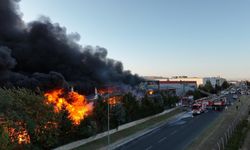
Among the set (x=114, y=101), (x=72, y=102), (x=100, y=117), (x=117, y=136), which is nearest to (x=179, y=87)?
(x=114, y=101)

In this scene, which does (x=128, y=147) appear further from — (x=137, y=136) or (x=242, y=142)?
(x=242, y=142)

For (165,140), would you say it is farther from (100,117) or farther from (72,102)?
(72,102)

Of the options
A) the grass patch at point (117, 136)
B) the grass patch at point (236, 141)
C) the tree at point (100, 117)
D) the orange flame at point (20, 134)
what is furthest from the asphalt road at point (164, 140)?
the orange flame at point (20, 134)

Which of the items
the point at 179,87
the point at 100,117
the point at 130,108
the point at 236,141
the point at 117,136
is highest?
the point at 179,87

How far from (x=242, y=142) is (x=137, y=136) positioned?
14.1m

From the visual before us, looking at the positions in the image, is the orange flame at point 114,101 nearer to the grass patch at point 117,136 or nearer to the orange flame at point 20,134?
the grass patch at point 117,136

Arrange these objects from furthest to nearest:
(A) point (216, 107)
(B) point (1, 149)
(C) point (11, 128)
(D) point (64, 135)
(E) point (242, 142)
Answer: (A) point (216, 107) < (D) point (64, 135) < (E) point (242, 142) < (C) point (11, 128) < (B) point (1, 149)

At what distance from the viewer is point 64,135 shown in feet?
118

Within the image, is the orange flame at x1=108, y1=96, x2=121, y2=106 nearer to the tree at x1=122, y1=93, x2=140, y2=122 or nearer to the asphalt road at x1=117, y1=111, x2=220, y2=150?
the tree at x1=122, y1=93, x2=140, y2=122

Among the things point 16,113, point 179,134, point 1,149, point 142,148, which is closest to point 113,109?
point 179,134

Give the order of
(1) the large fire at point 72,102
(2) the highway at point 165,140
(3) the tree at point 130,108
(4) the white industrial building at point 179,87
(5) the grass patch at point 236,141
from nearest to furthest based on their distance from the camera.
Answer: (5) the grass patch at point 236,141
(2) the highway at point 165,140
(1) the large fire at point 72,102
(3) the tree at point 130,108
(4) the white industrial building at point 179,87

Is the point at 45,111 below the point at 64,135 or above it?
above

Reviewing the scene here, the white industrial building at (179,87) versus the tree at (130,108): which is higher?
the white industrial building at (179,87)

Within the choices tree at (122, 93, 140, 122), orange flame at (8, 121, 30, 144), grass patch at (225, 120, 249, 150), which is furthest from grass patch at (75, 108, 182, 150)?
grass patch at (225, 120, 249, 150)
